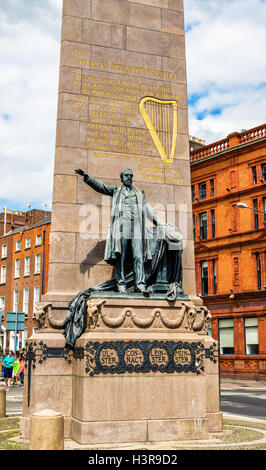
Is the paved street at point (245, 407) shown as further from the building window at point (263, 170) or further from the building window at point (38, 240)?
the building window at point (38, 240)

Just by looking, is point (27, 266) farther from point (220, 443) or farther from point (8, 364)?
point (220, 443)

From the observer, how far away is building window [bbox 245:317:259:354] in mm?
41031

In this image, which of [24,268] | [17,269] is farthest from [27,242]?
[17,269]

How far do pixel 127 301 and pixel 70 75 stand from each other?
21.6 ft

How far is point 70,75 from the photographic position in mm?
14383

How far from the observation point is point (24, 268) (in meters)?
57.2

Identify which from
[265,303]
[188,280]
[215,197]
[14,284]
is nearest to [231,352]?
[265,303]

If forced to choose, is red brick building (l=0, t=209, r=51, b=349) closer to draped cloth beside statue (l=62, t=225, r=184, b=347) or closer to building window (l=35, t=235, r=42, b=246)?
building window (l=35, t=235, r=42, b=246)

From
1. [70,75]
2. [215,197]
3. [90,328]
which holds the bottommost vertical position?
[90,328]

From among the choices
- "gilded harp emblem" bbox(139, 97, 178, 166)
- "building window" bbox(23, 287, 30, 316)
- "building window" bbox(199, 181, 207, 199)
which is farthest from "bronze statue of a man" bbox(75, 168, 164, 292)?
"building window" bbox(23, 287, 30, 316)

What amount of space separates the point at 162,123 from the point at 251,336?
98.0 ft

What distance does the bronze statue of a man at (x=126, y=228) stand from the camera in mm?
12523
